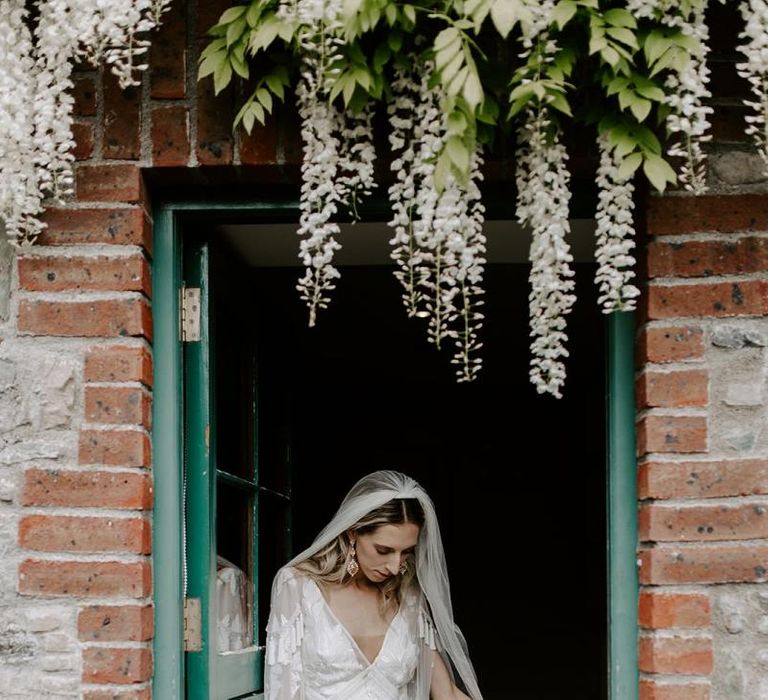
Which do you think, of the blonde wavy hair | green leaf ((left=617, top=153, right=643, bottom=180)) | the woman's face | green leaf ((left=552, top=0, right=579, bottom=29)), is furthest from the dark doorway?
green leaf ((left=552, top=0, right=579, bottom=29))

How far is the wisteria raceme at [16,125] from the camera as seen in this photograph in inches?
99.2

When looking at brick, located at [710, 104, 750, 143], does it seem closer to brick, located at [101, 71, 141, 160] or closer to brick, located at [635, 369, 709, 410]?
brick, located at [635, 369, 709, 410]

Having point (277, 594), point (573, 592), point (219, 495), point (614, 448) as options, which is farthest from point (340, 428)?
point (614, 448)

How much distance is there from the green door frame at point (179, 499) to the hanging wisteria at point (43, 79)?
0.31 m

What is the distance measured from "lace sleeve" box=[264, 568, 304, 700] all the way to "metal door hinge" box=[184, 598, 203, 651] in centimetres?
60

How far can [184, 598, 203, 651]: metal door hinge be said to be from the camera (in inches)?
110

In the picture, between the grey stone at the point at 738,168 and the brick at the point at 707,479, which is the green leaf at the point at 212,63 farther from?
the brick at the point at 707,479

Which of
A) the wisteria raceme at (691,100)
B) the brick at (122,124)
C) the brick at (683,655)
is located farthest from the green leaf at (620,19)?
the brick at (683,655)

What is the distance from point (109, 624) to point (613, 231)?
1.33m

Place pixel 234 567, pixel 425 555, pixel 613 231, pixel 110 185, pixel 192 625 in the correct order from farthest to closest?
pixel 425 555
pixel 234 567
pixel 192 625
pixel 110 185
pixel 613 231

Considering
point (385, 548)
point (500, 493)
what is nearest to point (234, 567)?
point (385, 548)

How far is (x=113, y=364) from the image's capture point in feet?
8.55

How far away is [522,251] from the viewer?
3.54 meters

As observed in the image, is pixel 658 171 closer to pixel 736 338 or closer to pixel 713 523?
pixel 736 338
